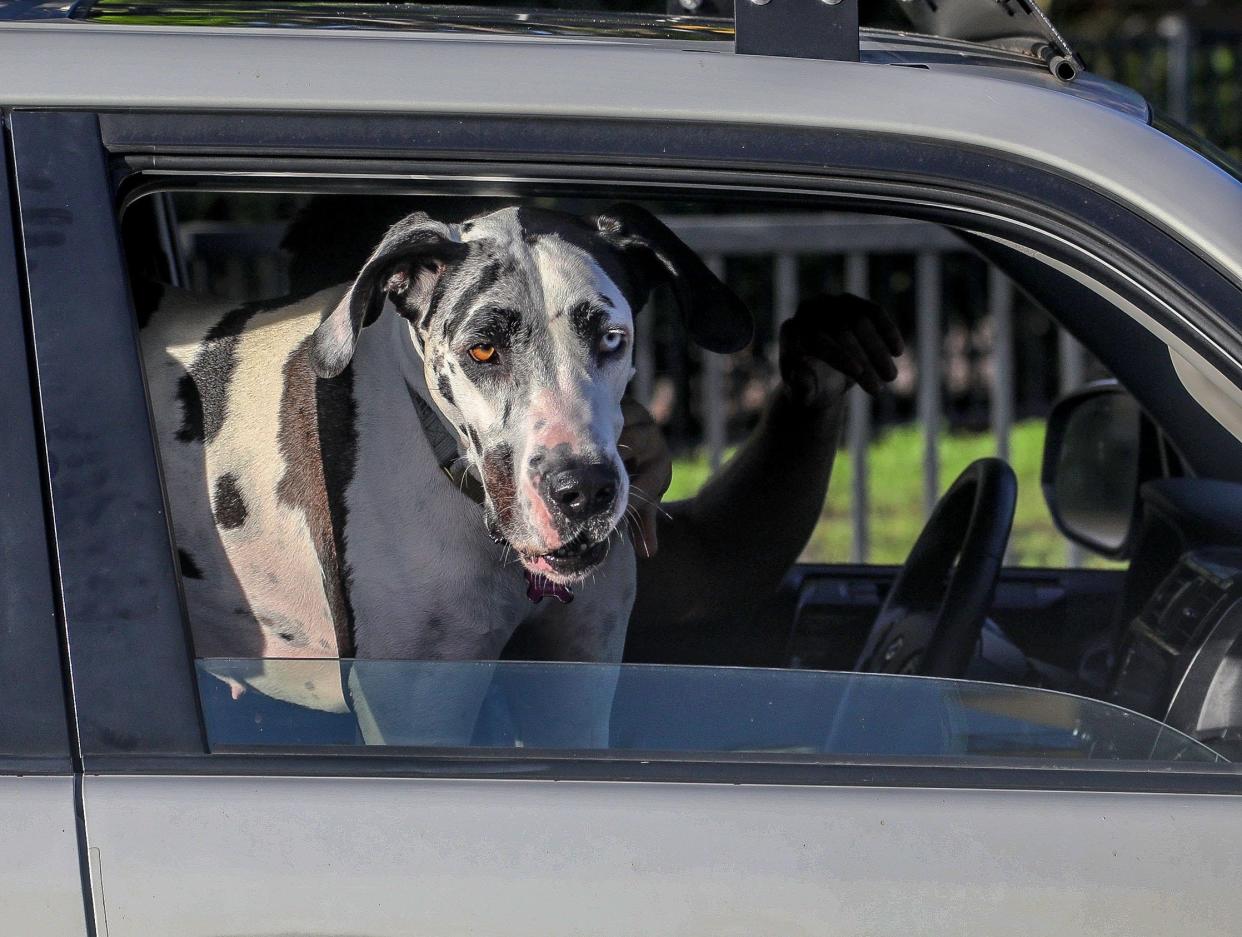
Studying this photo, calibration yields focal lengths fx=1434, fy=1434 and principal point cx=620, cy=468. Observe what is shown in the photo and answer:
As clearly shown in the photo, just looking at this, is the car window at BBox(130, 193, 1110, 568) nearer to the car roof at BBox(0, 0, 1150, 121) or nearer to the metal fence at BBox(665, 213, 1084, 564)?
the metal fence at BBox(665, 213, 1084, 564)

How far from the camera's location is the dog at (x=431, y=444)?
176cm

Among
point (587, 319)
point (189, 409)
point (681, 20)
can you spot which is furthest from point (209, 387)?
point (681, 20)

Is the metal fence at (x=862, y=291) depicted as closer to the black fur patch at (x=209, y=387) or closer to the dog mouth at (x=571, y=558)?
the black fur patch at (x=209, y=387)

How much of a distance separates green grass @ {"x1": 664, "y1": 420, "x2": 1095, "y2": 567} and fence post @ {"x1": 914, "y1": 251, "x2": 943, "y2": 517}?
0.16 meters

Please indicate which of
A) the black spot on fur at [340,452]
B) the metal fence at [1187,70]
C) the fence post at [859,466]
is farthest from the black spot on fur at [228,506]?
the metal fence at [1187,70]

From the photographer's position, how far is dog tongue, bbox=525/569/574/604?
71.6 inches

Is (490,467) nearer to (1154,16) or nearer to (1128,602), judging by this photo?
(1128,602)

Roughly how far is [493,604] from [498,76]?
0.75 metres

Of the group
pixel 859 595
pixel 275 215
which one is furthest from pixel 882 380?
pixel 275 215

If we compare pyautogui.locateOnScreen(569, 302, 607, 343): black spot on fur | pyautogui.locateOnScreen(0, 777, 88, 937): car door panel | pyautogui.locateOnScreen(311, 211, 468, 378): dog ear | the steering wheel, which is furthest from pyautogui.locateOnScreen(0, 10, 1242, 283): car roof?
the steering wheel

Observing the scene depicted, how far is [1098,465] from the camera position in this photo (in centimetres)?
290

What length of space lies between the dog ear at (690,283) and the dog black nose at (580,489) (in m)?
0.28

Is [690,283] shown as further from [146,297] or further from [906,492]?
[906,492]

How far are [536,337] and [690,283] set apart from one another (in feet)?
0.74
